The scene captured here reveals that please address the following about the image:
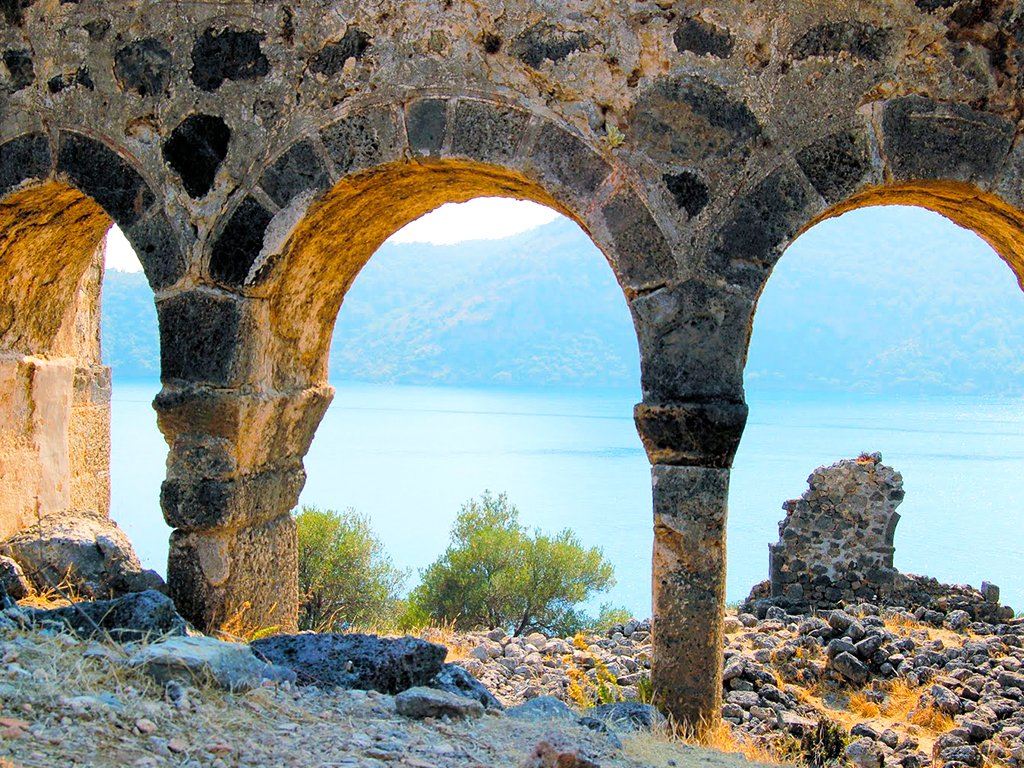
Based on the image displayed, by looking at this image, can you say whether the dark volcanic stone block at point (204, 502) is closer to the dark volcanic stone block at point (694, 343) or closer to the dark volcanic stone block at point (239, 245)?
the dark volcanic stone block at point (239, 245)

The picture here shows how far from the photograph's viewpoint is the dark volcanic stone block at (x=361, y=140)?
5324 mm

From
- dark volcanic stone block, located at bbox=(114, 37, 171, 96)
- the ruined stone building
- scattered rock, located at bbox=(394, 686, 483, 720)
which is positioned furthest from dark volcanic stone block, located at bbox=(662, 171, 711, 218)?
dark volcanic stone block, located at bbox=(114, 37, 171, 96)

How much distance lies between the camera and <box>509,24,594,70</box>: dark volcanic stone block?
521 cm

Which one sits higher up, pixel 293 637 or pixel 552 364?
pixel 552 364

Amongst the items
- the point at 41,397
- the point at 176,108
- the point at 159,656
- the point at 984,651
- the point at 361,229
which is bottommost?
the point at 984,651

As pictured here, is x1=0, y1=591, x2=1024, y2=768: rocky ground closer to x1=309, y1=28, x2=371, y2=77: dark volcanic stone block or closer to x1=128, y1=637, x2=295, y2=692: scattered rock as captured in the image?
x1=128, y1=637, x2=295, y2=692: scattered rock

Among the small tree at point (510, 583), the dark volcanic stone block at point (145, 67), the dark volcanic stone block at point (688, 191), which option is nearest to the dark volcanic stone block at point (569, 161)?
the dark volcanic stone block at point (688, 191)

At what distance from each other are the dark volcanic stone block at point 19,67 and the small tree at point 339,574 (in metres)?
8.91

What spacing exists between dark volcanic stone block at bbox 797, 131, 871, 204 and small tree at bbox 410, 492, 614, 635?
32.4 ft

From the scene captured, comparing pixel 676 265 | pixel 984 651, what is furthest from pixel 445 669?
pixel 984 651

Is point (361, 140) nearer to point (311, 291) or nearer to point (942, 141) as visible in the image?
point (311, 291)

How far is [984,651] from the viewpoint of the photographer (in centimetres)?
792

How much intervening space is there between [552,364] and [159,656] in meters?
85.3

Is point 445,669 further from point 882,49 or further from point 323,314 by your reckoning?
point 882,49
